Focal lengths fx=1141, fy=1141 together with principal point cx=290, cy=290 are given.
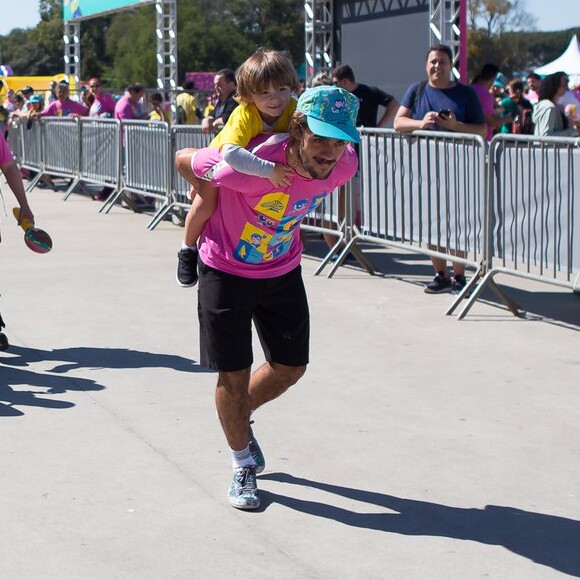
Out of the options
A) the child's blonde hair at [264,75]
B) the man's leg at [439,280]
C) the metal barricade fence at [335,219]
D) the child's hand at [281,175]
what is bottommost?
the man's leg at [439,280]

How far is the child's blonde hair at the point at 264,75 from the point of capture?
4.35m

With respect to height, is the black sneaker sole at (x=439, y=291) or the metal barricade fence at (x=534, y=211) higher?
the metal barricade fence at (x=534, y=211)

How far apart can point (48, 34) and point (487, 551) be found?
416 ft

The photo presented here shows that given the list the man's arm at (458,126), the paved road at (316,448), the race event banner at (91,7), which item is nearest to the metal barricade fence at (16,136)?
the race event banner at (91,7)

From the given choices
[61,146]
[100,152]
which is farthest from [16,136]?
[100,152]

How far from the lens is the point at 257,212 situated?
14.6 ft

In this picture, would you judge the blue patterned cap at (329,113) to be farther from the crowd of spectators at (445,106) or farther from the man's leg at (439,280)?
the man's leg at (439,280)

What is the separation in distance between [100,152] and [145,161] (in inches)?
86.6


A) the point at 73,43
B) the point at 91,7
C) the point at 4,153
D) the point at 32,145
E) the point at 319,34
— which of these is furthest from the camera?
the point at 73,43

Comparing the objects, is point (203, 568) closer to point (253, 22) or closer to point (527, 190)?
point (527, 190)

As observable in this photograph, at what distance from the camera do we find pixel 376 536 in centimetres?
443

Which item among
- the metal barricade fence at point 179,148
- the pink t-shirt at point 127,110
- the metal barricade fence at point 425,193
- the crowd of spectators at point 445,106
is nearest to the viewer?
the metal barricade fence at point 425,193

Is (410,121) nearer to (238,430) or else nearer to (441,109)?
(441,109)

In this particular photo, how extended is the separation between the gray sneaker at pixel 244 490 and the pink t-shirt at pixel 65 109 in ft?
54.2
